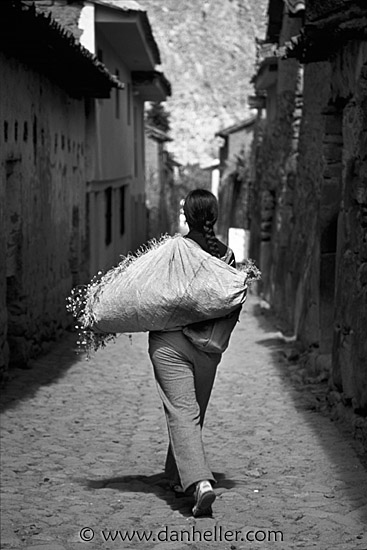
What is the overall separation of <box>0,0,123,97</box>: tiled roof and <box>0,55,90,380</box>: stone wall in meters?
0.15

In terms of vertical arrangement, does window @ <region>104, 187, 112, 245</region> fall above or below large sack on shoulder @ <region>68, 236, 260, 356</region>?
below

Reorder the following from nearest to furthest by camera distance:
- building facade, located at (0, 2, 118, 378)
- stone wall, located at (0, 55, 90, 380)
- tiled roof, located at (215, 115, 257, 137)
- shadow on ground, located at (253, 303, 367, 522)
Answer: shadow on ground, located at (253, 303, 367, 522), building facade, located at (0, 2, 118, 378), stone wall, located at (0, 55, 90, 380), tiled roof, located at (215, 115, 257, 137)

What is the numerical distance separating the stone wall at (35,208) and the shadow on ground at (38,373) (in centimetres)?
15

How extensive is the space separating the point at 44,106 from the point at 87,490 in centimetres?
657

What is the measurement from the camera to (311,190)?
11094 mm

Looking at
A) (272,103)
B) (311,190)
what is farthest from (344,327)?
(272,103)

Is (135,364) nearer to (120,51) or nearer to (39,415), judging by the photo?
(39,415)

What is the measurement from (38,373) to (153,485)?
4255 millimetres

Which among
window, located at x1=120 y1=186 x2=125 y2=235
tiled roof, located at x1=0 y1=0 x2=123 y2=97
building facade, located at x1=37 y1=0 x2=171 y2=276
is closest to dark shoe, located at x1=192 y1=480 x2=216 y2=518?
tiled roof, located at x1=0 y1=0 x2=123 y2=97

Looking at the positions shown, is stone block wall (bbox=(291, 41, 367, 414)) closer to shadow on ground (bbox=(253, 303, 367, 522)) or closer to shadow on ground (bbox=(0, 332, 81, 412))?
shadow on ground (bbox=(253, 303, 367, 522))

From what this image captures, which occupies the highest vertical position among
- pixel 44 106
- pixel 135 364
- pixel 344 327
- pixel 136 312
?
pixel 44 106

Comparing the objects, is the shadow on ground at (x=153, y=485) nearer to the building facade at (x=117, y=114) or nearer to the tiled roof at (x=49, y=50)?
the tiled roof at (x=49, y=50)

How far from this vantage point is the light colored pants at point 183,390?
5195 mm

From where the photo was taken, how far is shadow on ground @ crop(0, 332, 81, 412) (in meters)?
8.77
